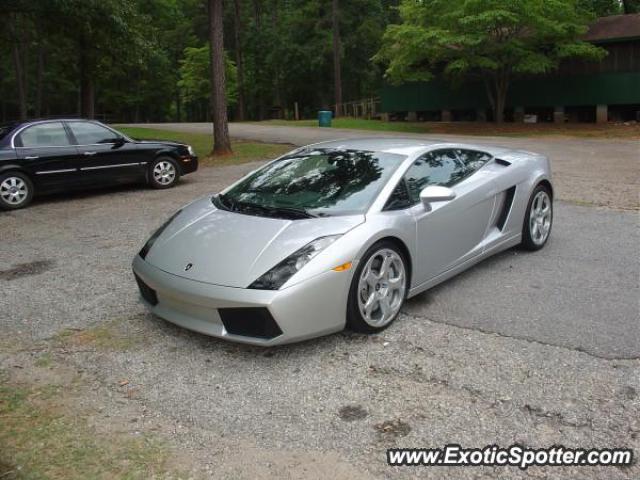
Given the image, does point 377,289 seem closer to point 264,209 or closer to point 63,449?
point 264,209

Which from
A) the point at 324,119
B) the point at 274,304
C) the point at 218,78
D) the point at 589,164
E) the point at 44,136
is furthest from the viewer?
the point at 324,119

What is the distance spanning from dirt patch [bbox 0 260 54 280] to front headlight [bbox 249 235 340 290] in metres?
3.39

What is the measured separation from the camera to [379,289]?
4.38m

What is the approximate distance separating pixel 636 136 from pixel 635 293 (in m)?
18.6

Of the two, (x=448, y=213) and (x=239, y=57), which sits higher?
(x=239, y=57)

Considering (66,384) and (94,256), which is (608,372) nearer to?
(66,384)

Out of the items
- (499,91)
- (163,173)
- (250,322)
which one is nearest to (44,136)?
(163,173)

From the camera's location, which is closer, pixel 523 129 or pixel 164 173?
pixel 164 173

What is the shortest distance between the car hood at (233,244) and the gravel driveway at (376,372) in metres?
A: 0.54

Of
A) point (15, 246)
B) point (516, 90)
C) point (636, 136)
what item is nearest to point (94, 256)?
point (15, 246)

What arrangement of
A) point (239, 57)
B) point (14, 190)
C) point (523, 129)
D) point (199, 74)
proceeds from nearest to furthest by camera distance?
1. point (14, 190)
2. point (523, 129)
3. point (239, 57)
4. point (199, 74)

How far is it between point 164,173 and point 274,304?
8.19m

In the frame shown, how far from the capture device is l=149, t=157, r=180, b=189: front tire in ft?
36.8

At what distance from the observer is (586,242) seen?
6809 mm
